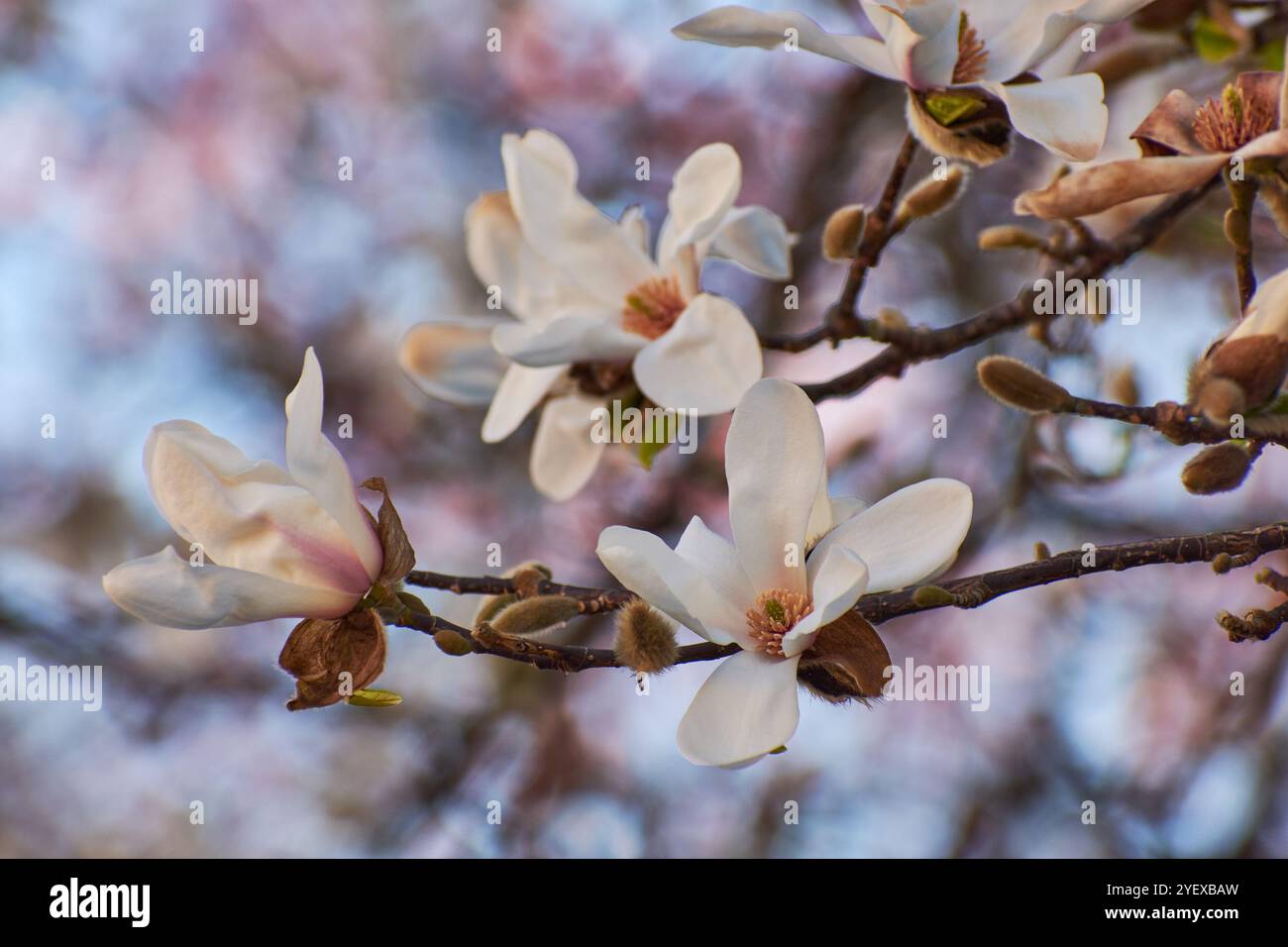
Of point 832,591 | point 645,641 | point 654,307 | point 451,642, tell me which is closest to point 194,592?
point 451,642

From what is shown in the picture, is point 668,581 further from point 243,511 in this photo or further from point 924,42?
point 924,42

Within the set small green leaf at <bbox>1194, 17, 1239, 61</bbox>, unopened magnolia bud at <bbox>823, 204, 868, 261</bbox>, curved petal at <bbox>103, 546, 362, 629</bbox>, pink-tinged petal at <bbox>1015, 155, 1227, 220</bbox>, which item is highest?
small green leaf at <bbox>1194, 17, 1239, 61</bbox>

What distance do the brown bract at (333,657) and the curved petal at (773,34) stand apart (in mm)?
443

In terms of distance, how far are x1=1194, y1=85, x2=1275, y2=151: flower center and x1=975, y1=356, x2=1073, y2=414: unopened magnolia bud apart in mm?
179

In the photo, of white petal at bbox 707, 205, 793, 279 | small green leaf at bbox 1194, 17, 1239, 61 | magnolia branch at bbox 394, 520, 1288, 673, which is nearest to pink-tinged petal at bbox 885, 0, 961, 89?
white petal at bbox 707, 205, 793, 279

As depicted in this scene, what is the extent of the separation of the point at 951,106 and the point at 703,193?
217 millimetres

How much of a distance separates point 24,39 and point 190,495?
7.15ft

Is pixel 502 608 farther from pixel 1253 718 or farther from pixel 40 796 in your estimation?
pixel 40 796

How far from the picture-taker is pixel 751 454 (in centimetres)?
72

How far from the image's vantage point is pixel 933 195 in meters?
0.98

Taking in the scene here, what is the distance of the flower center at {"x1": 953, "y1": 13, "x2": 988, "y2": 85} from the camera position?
868mm

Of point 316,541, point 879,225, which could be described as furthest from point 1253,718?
point 316,541

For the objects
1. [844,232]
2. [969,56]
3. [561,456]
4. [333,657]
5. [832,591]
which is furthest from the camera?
[561,456]

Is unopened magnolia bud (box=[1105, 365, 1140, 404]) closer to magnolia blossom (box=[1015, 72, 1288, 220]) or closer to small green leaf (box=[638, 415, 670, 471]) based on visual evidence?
magnolia blossom (box=[1015, 72, 1288, 220])
